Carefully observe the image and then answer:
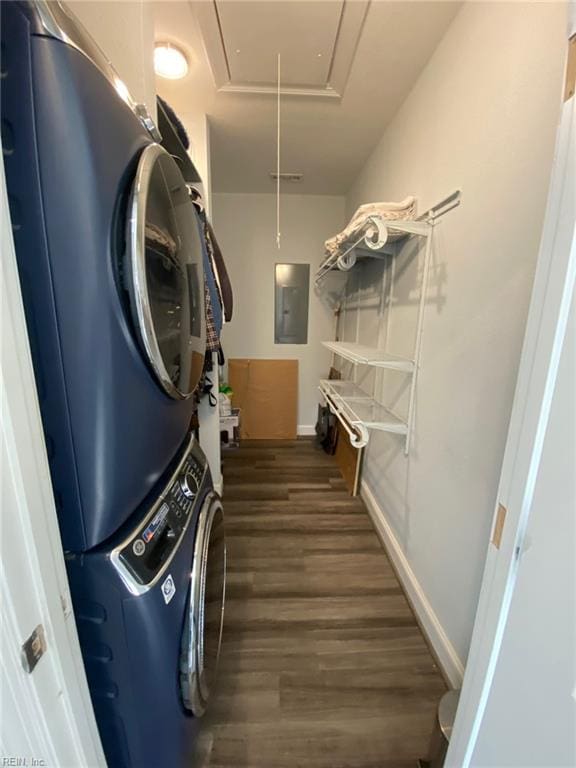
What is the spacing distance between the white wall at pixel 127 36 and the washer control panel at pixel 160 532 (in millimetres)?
1116

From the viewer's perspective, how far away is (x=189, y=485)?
0.90 metres

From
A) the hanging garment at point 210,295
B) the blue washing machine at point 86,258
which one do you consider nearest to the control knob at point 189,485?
the blue washing machine at point 86,258

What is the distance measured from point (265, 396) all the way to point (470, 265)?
2.68 metres

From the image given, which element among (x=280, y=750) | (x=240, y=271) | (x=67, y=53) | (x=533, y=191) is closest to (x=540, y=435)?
(x=533, y=191)

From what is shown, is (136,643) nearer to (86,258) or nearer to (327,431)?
(86,258)

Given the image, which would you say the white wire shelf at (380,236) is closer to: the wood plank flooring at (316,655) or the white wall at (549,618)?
the white wall at (549,618)

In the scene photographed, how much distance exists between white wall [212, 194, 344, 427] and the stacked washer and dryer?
9.01 feet

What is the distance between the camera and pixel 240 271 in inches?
138

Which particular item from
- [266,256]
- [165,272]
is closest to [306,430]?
[266,256]

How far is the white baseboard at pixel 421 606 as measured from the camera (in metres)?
1.31

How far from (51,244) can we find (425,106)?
1909 millimetres

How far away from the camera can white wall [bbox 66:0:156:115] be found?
0.84 m

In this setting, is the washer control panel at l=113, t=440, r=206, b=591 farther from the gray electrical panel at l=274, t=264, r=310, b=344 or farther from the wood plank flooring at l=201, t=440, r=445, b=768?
the gray electrical panel at l=274, t=264, r=310, b=344

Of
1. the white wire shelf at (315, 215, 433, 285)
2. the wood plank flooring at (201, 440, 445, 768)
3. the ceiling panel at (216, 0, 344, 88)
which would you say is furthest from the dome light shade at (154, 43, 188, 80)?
the wood plank flooring at (201, 440, 445, 768)
